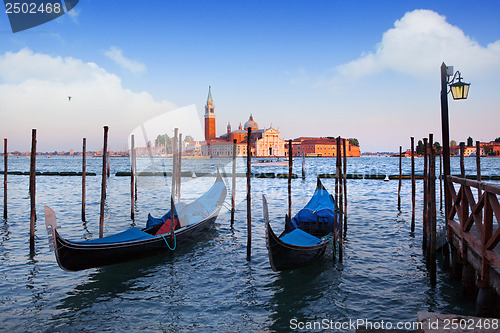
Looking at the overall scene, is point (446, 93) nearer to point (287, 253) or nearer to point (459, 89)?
point (459, 89)

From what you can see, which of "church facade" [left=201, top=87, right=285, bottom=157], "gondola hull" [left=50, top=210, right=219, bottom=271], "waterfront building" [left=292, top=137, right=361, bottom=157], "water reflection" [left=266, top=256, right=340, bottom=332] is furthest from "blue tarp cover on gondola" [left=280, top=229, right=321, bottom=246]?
"waterfront building" [left=292, top=137, right=361, bottom=157]

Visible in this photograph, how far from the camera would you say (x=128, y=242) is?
20.9 ft

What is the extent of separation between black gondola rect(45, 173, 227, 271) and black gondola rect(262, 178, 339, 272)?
2.29 m

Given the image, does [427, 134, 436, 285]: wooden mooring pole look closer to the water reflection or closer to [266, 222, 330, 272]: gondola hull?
the water reflection

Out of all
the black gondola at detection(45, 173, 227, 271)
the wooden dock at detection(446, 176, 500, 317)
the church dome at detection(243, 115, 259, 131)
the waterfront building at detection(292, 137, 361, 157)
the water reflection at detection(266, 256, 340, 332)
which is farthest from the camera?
the church dome at detection(243, 115, 259, 131)

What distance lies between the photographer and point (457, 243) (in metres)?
5.09

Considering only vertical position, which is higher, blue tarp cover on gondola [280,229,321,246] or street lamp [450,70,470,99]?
street lamp [450,70,470,99]

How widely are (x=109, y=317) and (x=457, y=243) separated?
470cm

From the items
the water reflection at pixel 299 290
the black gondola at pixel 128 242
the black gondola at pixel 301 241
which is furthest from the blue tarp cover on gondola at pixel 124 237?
the water reflection at pixel 299 290

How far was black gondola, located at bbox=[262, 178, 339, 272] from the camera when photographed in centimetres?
584

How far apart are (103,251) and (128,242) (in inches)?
18.1

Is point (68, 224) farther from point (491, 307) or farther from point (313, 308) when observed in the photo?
point (491, 307)

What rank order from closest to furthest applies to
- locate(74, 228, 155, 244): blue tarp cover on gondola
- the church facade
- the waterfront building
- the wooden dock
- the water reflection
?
the wooden dock → the water reflection → locate(74, 228, 155, 244): blue tarp cover on gondola → the church facade → the waterfront building

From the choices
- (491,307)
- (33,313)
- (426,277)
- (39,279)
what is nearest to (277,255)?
(426,277)
